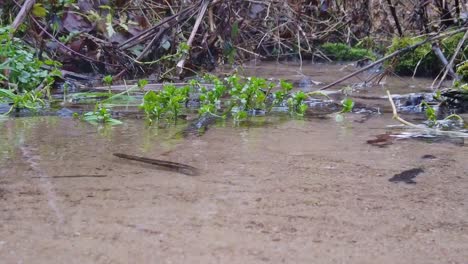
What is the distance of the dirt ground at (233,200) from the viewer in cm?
132

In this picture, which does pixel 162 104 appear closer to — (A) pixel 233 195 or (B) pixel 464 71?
(A) pixel 233 195

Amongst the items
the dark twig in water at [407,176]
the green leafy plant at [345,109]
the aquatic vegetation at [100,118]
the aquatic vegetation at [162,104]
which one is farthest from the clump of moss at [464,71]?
the aquatic vegetation at [100,118]

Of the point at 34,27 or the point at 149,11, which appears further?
the point at 149,11

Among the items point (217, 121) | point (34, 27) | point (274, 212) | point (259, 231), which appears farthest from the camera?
point (34, 27)

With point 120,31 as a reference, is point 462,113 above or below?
below

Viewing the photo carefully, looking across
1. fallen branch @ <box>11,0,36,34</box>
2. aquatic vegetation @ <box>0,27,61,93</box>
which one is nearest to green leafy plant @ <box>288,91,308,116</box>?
aquatic vegetation @ <box>0,27,61,93</box>

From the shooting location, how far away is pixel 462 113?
3172mm

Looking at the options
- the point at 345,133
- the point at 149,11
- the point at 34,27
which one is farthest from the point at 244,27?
the point at 345,133

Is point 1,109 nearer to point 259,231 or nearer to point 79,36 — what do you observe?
point 79,36

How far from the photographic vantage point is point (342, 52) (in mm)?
6531

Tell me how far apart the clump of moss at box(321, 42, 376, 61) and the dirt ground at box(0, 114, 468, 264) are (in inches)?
157

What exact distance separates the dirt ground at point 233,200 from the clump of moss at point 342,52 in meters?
3.99

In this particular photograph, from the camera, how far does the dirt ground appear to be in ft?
4.32

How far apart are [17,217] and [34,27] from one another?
3.12m
